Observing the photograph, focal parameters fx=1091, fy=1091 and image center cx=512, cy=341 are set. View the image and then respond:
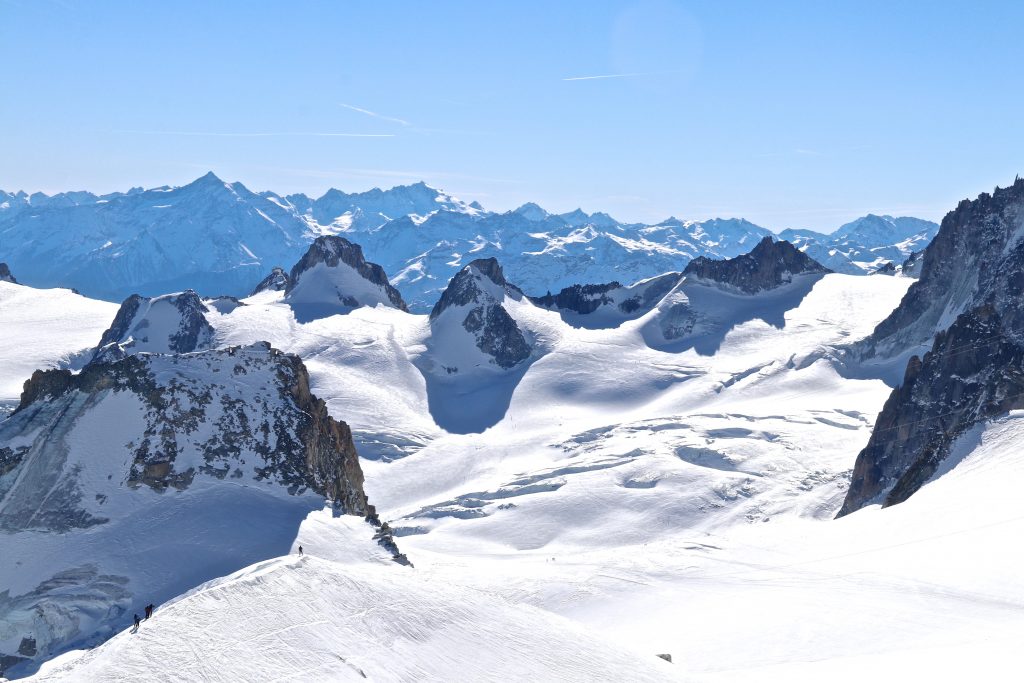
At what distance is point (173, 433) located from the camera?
73500 mm

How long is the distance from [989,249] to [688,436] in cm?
6909

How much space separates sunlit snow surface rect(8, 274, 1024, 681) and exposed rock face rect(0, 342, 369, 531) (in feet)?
30.7

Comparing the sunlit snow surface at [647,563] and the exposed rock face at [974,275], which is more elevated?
the exposed rock face at [974,275]

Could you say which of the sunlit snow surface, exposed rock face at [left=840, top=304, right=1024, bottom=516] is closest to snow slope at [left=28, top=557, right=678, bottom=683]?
the sunlit snow surface

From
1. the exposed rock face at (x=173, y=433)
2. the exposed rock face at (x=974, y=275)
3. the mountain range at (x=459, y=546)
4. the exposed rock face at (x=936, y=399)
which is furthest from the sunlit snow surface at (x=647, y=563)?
the exposed rock face at (x=974, y=275)

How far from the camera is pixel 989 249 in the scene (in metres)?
185

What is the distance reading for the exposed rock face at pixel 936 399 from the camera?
104m

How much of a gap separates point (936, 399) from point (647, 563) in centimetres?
4315

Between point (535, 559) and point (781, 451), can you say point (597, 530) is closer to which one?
point (535, 559)

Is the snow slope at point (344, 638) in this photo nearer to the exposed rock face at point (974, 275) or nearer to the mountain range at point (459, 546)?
the mountain range at point (459, 546)

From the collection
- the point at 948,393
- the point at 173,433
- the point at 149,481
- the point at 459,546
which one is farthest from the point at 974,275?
the point at 149,481

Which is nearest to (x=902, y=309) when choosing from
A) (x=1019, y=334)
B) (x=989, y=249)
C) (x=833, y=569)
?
(x=989, y=249)

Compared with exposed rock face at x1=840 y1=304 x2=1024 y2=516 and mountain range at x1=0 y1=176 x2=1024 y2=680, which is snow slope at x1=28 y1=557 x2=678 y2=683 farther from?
exposed rock face at x1=840 y1=304 x2=1024 y2=516

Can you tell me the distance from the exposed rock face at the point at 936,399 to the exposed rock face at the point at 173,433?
177 ft
